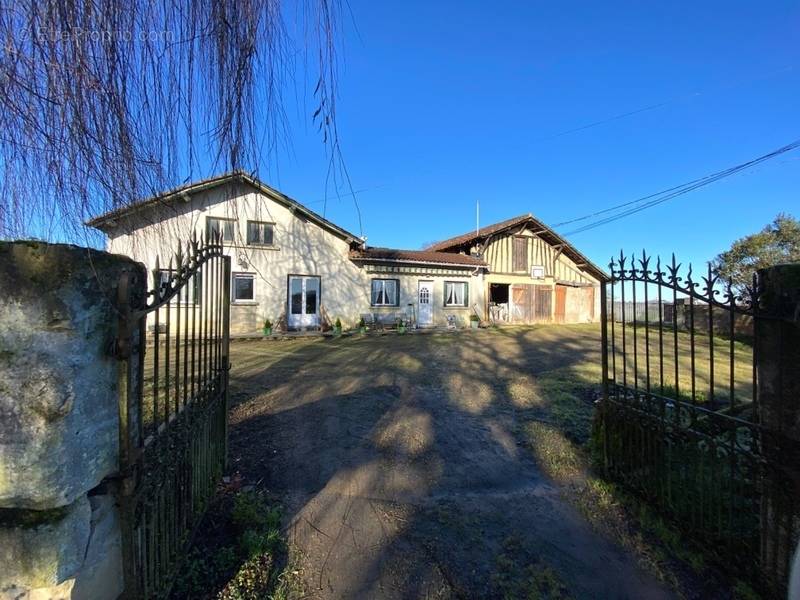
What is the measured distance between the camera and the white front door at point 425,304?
1928 cm

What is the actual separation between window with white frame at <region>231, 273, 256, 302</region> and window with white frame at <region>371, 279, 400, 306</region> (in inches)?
202

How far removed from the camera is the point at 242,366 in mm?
9164

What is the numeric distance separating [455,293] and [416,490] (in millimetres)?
16726

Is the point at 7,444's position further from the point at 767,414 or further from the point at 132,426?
the point at 767,414

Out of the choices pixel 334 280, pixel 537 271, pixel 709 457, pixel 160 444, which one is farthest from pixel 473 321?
pixel 160 444

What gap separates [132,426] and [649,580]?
11.7ft

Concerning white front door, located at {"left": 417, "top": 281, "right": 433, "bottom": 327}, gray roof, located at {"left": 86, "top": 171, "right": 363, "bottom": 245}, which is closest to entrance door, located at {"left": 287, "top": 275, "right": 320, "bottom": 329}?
white front door, located at {"left": 417, "top": 281, "right": 433, "bottom": 327}

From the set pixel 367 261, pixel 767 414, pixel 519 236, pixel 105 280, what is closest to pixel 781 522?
pixel 767 414

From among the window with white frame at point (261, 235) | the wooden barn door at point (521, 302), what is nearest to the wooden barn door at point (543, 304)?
the wooden barn door at point (521, 302)

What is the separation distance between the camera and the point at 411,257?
1883cm

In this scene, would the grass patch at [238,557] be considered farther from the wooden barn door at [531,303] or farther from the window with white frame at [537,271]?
the window with white frame at [537,271]

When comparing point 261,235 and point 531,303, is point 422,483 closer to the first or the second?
point 261,235

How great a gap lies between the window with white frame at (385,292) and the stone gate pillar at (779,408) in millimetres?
15998

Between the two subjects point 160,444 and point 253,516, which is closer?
point 160,444
